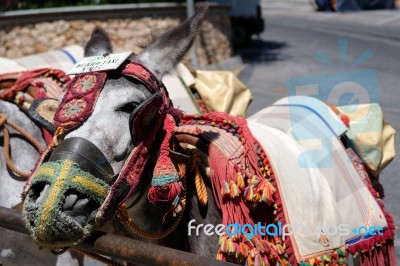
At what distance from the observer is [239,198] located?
8.87 ft

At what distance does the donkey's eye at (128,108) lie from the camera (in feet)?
8.39

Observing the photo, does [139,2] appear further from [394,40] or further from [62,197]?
[62,197]

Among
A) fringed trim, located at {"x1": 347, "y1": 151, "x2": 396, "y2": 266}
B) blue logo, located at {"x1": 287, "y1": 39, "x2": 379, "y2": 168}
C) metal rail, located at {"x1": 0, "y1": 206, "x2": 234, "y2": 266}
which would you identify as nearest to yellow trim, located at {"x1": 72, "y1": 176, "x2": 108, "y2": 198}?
metal rail, located at {"x1": 0, "y1": 206, "x2": 234, "y2": 266}

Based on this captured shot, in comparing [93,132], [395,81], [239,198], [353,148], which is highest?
[93,132]

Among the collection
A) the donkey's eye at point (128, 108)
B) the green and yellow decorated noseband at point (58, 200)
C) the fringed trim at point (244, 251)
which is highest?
the donkey's eye at point (128, 108)

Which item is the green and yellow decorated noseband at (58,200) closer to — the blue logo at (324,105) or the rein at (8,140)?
the blue logo at (324,105)

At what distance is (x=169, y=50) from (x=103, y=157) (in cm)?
66

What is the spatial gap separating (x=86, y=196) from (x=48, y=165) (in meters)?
0.19

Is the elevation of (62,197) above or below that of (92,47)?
below

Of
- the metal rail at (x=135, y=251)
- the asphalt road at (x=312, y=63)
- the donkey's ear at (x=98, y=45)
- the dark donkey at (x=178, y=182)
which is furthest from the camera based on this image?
the asphalt road at (x=312, y=63)

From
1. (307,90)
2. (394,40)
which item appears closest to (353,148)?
(307,90)

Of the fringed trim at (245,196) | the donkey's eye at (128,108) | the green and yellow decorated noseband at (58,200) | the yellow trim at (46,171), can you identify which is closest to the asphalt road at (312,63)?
the fringed trim at (245,196)

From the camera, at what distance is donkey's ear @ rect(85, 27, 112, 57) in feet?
10.6

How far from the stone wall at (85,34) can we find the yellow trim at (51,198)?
7279 mm
